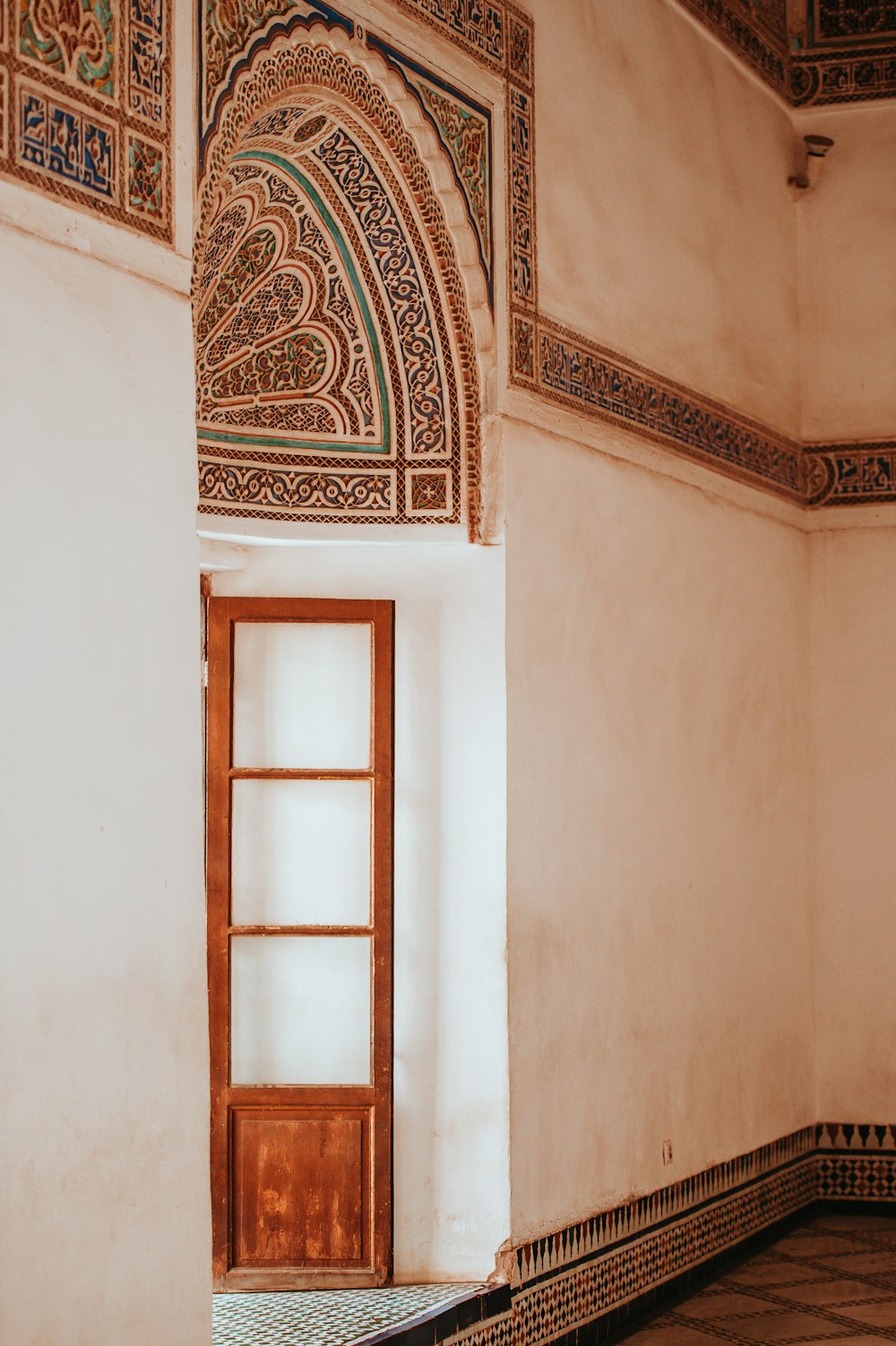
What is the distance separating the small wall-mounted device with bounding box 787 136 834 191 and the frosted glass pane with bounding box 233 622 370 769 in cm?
260

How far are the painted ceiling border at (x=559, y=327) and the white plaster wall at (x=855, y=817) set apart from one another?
0.39 meters

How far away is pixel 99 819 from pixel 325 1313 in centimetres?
155

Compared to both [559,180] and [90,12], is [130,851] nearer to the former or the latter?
[90,12]

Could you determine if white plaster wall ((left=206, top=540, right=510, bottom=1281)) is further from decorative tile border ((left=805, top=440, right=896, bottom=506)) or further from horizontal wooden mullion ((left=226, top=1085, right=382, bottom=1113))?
decorative tile border ((left=805, top=440, right=896, bottom=506))

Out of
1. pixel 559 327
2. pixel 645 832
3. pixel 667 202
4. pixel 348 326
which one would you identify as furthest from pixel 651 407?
pixel 645 832

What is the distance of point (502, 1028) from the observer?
361 centimetres

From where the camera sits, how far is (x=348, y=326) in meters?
3.72

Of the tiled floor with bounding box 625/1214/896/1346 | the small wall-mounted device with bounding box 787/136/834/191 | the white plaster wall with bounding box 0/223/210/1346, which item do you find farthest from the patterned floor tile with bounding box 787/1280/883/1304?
the small wall-mounted device with bounding box 787/136/834/191

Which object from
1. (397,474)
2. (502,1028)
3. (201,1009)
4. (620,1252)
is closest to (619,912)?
(502,1028)

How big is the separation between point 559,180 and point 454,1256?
2607mm

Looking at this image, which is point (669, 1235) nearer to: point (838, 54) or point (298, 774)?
point (298, 774)

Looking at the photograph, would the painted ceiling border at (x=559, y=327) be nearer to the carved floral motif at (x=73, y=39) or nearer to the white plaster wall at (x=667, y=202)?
the white plaster wall at (x=667, y=202)

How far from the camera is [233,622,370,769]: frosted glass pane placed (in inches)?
155

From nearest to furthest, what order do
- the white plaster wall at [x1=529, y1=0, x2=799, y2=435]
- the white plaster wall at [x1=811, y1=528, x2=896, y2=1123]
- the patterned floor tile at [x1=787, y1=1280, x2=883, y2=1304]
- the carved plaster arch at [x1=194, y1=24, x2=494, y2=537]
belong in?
the carved plaster arch at [x1=194, y1=24, x2=494, y2=537] → the white plaster wall at [x1=529, y1=0, x2=799, y2=435] → the patterned floor tile at [x1=787, y1=1280, x2=883, y2=1304] → the white plaster wall at [x1=811, y1=528, x2=896, y2=1123]
